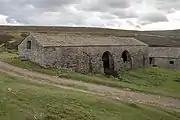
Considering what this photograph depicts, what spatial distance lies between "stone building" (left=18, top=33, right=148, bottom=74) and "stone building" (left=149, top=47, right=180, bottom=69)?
11465 mm

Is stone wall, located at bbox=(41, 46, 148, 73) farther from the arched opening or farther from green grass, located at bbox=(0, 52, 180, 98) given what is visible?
green grass, located at bbox=(0, 52, 180, 98)

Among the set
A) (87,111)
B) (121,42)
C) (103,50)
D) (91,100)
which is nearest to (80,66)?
(103,50)

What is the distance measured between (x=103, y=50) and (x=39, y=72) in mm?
13731

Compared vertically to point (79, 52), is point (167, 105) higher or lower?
lower

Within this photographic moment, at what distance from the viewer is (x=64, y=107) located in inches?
758

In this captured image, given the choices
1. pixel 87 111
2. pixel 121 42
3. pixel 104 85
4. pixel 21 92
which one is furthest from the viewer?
pixel 121 42

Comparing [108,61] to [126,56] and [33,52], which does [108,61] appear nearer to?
[126,56]

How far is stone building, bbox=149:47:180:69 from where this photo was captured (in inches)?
2375

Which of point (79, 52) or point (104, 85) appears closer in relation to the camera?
point (104, 85)

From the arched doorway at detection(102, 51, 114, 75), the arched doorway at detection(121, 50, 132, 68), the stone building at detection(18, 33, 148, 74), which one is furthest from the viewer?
the arched doorway at detection(121, 50, 132, 68)

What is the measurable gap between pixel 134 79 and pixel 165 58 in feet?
73.2

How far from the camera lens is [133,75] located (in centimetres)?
4438

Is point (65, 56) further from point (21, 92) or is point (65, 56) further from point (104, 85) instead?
point (21, 92)

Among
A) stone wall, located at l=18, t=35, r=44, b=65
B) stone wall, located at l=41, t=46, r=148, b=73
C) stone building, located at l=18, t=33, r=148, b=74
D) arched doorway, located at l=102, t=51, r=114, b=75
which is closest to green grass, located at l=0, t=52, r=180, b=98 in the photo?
stone wall, located at l=18, t=35, r=44, b=65
